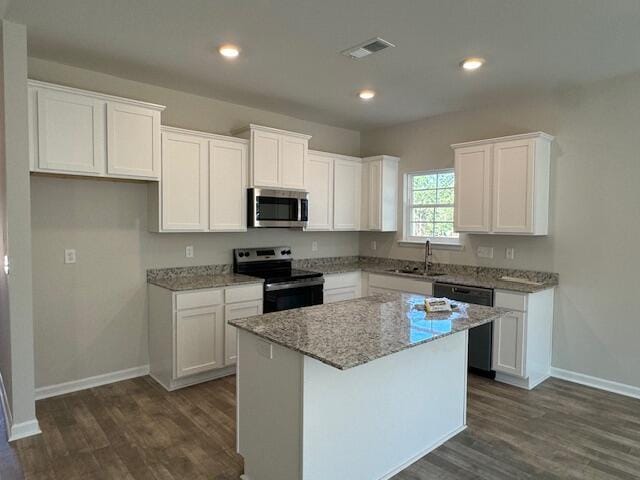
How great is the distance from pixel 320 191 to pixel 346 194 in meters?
0.43

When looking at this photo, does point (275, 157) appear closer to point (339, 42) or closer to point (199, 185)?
point (199, 185)

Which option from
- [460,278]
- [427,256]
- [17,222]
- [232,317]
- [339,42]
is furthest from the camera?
[427,256]

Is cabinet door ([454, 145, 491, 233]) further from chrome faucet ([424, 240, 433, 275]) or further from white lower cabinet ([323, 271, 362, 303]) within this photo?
white lower cabinet ([323, 271, 362, 303])

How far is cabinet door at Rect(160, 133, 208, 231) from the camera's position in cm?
363

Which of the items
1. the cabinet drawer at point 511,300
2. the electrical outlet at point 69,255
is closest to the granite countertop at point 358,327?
the cabinet drawer at point 511,300

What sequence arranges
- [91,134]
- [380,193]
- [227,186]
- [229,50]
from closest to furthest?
1. [229,50]
2. [91,134]
3. [227,186]
4. [380,193]

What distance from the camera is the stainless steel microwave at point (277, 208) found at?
4160 millimetres

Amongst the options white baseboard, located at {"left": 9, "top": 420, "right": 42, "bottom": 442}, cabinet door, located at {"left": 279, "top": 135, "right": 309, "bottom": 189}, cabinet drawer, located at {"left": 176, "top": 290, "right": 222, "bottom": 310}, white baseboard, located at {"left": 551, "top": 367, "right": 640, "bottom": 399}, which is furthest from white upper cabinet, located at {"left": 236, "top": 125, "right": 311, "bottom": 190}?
white baseboard, located at {"left": 551, "top": 367, "right": 640, "bottom": 399}

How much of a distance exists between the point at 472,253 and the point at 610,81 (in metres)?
1.99

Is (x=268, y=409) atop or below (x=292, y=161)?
below

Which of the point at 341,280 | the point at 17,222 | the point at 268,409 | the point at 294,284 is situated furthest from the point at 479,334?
the point at 17,222

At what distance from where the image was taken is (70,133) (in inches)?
121

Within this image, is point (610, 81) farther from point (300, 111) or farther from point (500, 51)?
point (300, 111)

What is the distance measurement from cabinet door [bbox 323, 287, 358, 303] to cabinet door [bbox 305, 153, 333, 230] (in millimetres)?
768
